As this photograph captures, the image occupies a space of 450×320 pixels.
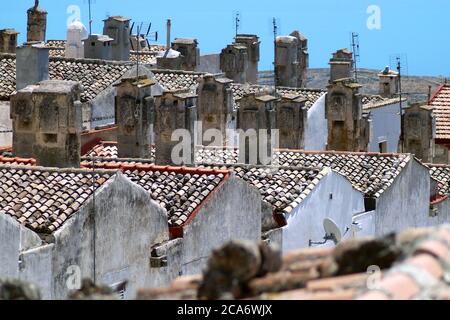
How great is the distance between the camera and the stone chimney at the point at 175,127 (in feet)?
99.2

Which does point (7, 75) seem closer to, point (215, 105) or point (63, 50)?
point (215, 105)

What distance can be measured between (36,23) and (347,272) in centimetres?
4572

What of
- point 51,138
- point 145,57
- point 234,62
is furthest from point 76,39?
point 51,138

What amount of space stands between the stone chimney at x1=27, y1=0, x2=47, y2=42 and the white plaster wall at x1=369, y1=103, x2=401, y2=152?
12833 mm

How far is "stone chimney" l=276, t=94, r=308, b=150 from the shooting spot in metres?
39.9

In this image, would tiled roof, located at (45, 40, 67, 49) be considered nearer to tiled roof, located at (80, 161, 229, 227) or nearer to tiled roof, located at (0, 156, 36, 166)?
tiled roof, located at (0, 156, 36, 166)

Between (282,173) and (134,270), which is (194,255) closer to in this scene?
(134,270)

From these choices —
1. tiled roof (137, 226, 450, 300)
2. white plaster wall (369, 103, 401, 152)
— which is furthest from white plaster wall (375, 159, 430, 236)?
tiled roof (137, 226, 450, 300)

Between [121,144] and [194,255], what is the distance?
7.90 metres

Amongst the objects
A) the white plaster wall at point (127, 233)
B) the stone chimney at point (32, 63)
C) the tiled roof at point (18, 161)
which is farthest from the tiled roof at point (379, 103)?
the white plaster wall at point (127, 233)

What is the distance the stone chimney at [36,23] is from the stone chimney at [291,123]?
15.9 metres

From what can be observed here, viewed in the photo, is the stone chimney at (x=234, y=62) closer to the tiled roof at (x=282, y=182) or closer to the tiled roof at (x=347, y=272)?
the tiled roof at (x=282, y=182)

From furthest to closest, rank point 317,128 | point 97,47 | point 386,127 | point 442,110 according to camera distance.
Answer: point 97,47 → point 386,127 → point 442,110 → point 317,128

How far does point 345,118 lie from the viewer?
41406 mm
